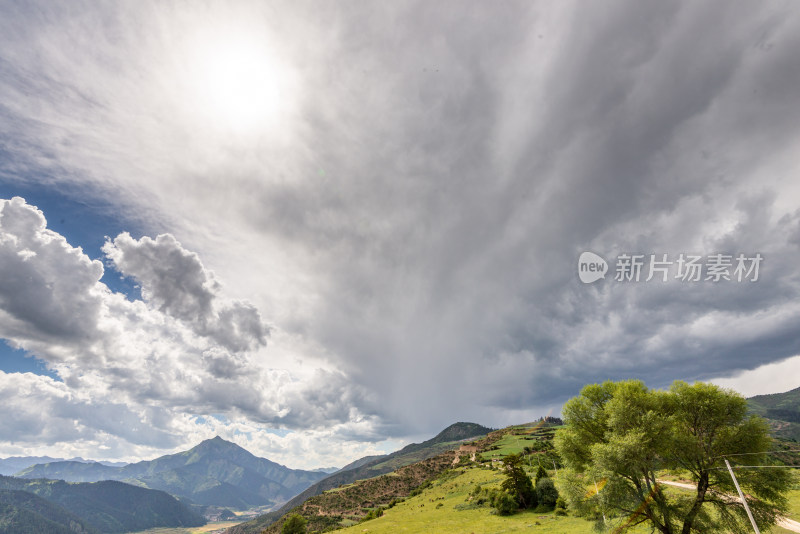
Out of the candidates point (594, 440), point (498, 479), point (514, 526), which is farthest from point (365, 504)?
point (594, 440)

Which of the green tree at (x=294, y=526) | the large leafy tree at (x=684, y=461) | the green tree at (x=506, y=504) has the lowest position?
the green tree at (x=294, y=526)

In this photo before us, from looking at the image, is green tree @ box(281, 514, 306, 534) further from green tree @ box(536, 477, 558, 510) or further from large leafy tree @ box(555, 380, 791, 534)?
large leafy tree @ box(555, 380, 791, 534)

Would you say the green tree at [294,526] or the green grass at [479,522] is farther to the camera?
the green tree at [294,526]

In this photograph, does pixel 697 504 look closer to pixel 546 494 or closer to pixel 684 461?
pixel 684 461

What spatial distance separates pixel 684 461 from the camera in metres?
34.2

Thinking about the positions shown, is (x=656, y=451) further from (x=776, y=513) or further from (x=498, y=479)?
Result: (x=498, y=479)

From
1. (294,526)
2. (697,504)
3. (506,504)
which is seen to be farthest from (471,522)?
(294,526)

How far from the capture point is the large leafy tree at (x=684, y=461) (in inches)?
1266

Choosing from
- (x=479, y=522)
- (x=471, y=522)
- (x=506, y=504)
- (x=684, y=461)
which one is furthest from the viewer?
(x=506, y=504)

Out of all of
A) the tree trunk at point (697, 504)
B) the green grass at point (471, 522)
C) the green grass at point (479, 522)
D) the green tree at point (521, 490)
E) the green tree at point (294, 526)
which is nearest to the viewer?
the tree trunk at point (697, 504)

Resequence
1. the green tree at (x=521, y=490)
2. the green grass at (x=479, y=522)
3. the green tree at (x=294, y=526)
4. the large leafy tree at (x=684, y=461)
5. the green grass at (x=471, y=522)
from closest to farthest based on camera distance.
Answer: the large leafy tree at (x=684, y=461), the green grass at (x=479, y=522), the green grass at (x=471, y=522), the green tree at (x=521, y=490), the green tree at (x=294, y=526)

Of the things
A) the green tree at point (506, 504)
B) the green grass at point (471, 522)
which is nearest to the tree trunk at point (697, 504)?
the green grass at point (471, 522)

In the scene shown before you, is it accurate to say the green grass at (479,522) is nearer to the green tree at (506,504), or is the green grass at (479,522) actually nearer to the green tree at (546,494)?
the green tree at (506,504)

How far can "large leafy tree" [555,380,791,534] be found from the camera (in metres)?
32.2
